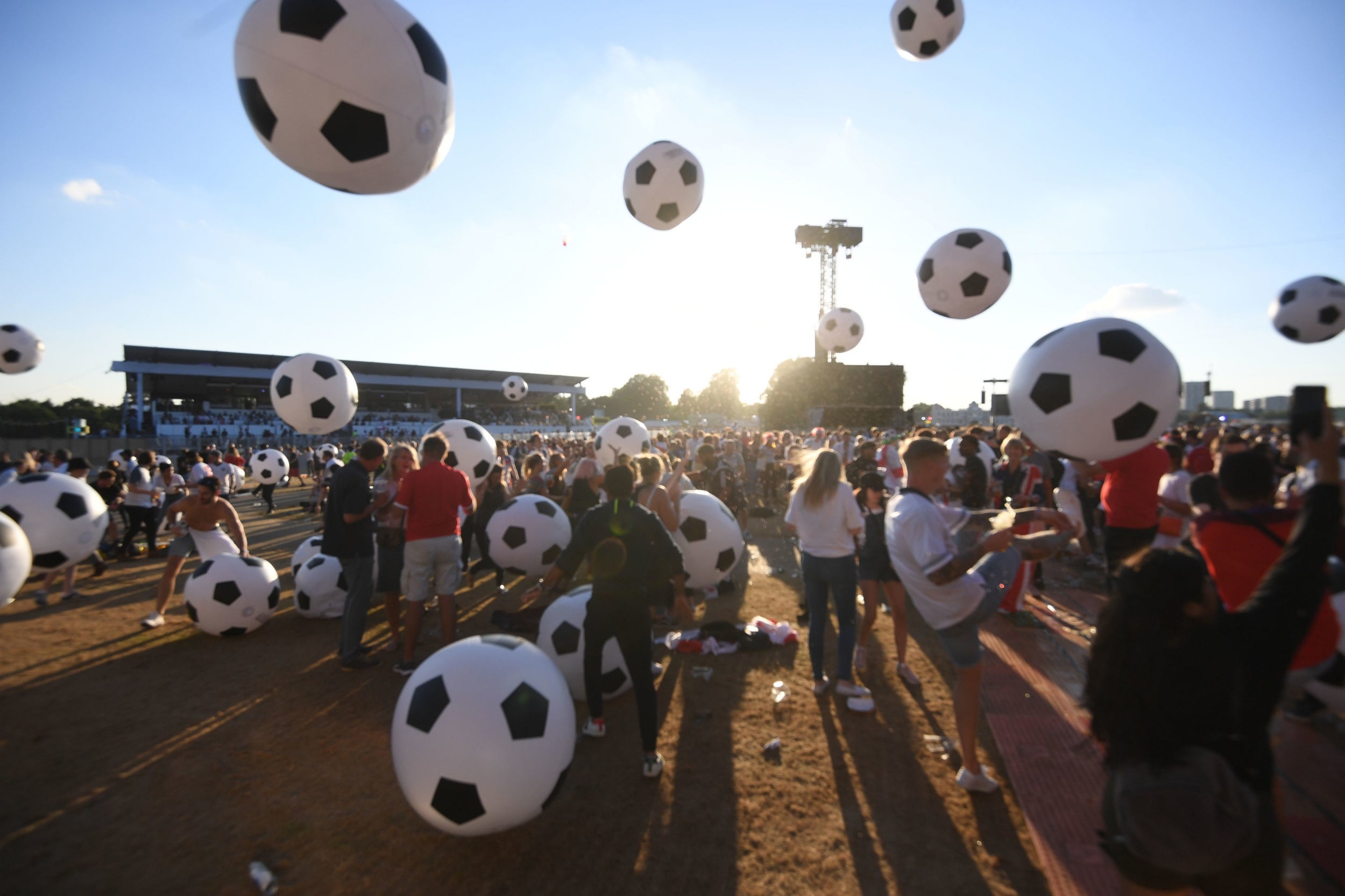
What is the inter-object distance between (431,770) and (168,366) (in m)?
49.2

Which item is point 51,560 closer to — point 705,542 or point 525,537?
point 525,537

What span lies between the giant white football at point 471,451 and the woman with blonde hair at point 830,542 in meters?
5.67

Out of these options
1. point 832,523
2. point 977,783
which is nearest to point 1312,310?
point 832,523

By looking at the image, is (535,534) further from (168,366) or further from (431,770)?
(168,366)

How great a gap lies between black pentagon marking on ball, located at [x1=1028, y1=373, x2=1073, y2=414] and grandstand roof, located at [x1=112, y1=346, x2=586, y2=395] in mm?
30815

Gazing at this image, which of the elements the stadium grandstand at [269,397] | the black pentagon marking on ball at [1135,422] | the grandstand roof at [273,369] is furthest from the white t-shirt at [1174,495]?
the stadium grandstand at [269,397]

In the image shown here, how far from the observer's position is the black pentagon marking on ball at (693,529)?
676 cm

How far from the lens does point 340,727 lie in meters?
4.46

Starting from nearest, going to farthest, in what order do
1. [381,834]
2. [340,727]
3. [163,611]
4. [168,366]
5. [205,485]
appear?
[381,834] → [340,727] → [205,485] → [163,611] → [168,366]

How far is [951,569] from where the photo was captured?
301 cm

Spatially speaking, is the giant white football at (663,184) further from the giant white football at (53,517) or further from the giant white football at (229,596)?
the giant white football at (53,517)

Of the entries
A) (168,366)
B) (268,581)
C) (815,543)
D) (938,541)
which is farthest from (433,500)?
(168,366)

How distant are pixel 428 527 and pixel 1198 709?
5.19 meters

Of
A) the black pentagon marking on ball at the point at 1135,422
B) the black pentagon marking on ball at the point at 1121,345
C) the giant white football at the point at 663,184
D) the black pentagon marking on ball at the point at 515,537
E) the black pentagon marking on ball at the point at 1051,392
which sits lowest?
the black pentagon marking on ball at the point at 515,537
